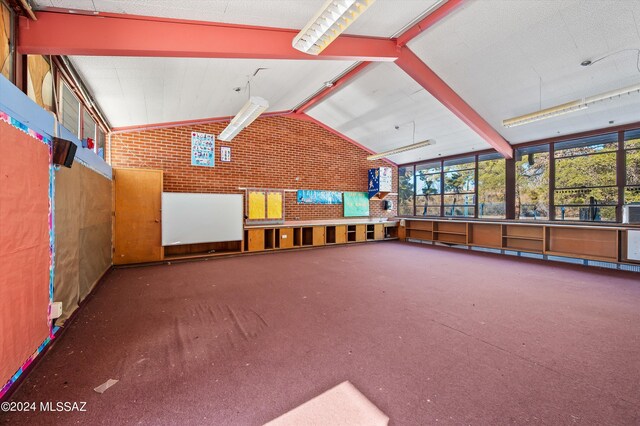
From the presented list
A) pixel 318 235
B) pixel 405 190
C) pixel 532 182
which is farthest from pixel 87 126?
pixel 532 182

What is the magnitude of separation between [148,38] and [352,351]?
3.54 meters

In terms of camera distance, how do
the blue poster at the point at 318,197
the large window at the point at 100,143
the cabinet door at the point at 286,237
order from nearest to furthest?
the large window at the point at 100,143
the cabinet door at the point at 286,237
the blue poster at the point at 318,197

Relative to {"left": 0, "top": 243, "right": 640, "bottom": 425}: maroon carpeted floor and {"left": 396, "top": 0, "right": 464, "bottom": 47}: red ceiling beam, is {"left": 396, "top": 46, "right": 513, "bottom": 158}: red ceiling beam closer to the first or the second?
{"left": 396, "top": 0, "right": 464, "bottom": 47}: red ceiling beam

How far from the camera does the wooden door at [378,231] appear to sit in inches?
357

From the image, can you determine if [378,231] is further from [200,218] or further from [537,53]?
[537,53]

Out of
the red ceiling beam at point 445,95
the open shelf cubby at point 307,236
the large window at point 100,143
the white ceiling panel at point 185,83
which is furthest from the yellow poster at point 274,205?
the red ceiling beam at point 445,95

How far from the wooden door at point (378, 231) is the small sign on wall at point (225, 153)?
200 inches

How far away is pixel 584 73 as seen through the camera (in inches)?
164

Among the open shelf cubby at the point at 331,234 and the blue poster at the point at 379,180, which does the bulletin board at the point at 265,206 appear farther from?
the blue poster at the point at 379,180

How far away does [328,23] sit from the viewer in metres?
2.66

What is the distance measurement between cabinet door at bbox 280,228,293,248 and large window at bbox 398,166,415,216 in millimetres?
4682

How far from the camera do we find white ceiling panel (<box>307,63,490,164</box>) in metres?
5.46

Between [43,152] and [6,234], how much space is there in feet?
2.78

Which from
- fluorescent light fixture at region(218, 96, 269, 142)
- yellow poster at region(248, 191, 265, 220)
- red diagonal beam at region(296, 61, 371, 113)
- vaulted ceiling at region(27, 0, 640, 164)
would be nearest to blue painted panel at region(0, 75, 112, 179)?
vaulted ceiling at region(27, 0, 640, 164)
